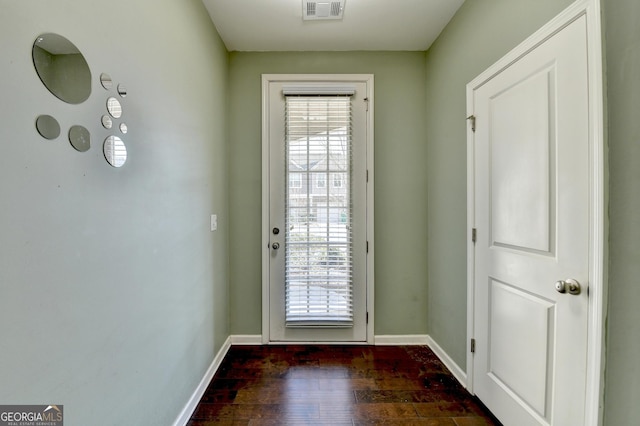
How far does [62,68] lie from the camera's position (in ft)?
2.63

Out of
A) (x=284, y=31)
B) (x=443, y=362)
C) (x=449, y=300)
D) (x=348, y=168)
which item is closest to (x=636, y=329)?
(x=449, y=300)

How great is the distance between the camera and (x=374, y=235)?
2398 mm

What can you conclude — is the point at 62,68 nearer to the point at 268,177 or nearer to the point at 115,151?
the point at 115,151

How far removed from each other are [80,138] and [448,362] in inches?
101

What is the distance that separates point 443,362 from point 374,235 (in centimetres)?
115

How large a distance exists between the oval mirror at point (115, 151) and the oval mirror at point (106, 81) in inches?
7.1

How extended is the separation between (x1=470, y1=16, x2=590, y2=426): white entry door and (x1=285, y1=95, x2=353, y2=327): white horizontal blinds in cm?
103

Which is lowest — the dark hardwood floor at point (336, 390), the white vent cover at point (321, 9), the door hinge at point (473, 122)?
the dark hardwood floor at point (336, 390)

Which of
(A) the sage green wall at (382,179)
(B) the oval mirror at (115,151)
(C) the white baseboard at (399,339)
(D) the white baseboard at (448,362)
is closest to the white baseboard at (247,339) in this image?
(A) the sage green wall at (382,179)

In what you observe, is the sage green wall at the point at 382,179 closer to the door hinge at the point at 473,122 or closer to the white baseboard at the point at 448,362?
the white baseboard at the point at 448,362

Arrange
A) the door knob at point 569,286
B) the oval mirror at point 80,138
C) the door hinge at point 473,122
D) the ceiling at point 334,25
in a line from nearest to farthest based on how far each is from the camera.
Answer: the oval mirror at point 80,138 → the door knob at point 569,286 → the door hinge at point 473,122 → the ceiling at point 334,25

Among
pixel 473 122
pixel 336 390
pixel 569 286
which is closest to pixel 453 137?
pixel 473 122

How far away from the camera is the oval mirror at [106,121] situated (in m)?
0.95

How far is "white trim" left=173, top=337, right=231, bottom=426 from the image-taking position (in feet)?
4.96
